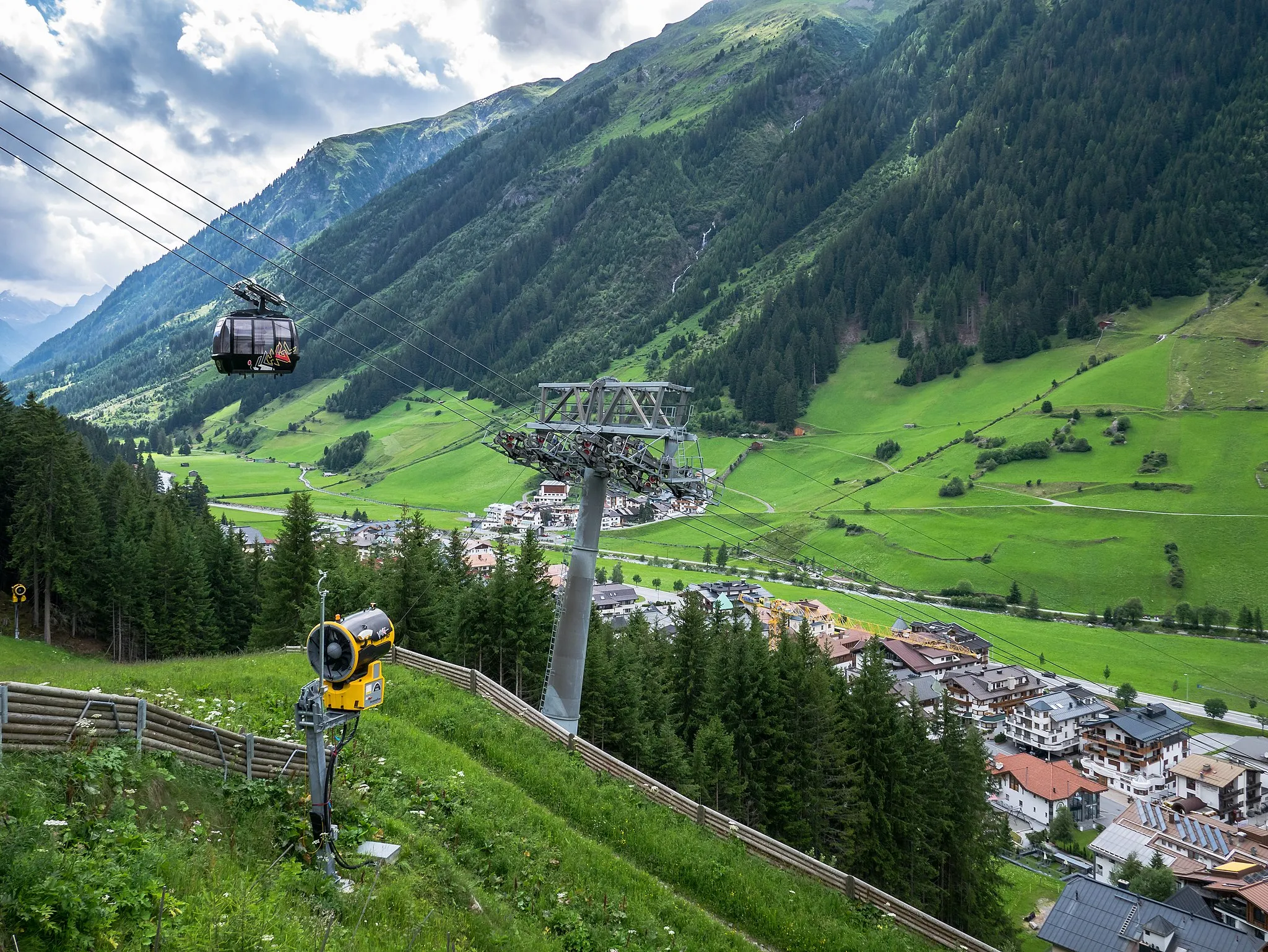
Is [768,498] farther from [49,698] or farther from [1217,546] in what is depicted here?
[49,698]

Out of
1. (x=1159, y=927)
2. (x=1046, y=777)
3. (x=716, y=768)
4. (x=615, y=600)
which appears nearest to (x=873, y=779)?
(x=716, y=768)

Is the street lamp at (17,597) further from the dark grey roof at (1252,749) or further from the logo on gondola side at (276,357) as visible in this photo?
the dark grey roof at (1252,749)

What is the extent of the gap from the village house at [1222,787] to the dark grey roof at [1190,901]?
25954 millimetres

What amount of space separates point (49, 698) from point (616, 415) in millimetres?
16610

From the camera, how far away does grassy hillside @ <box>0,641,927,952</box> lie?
27.2ft

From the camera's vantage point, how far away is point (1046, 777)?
78.2m

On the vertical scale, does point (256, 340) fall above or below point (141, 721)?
above

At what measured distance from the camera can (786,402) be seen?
613ft

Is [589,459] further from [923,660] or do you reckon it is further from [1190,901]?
[923,660]

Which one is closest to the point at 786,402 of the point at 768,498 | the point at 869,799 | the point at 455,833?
the point at 768,498

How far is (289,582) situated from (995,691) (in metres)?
84.2

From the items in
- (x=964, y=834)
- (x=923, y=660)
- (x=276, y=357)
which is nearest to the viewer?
(x=276, y=357)

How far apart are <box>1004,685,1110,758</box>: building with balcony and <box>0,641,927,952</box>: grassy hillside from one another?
81940 millimetres

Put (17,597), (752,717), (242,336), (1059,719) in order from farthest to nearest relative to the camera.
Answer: (1059,719), (17,597), (752,717), (242,336)
